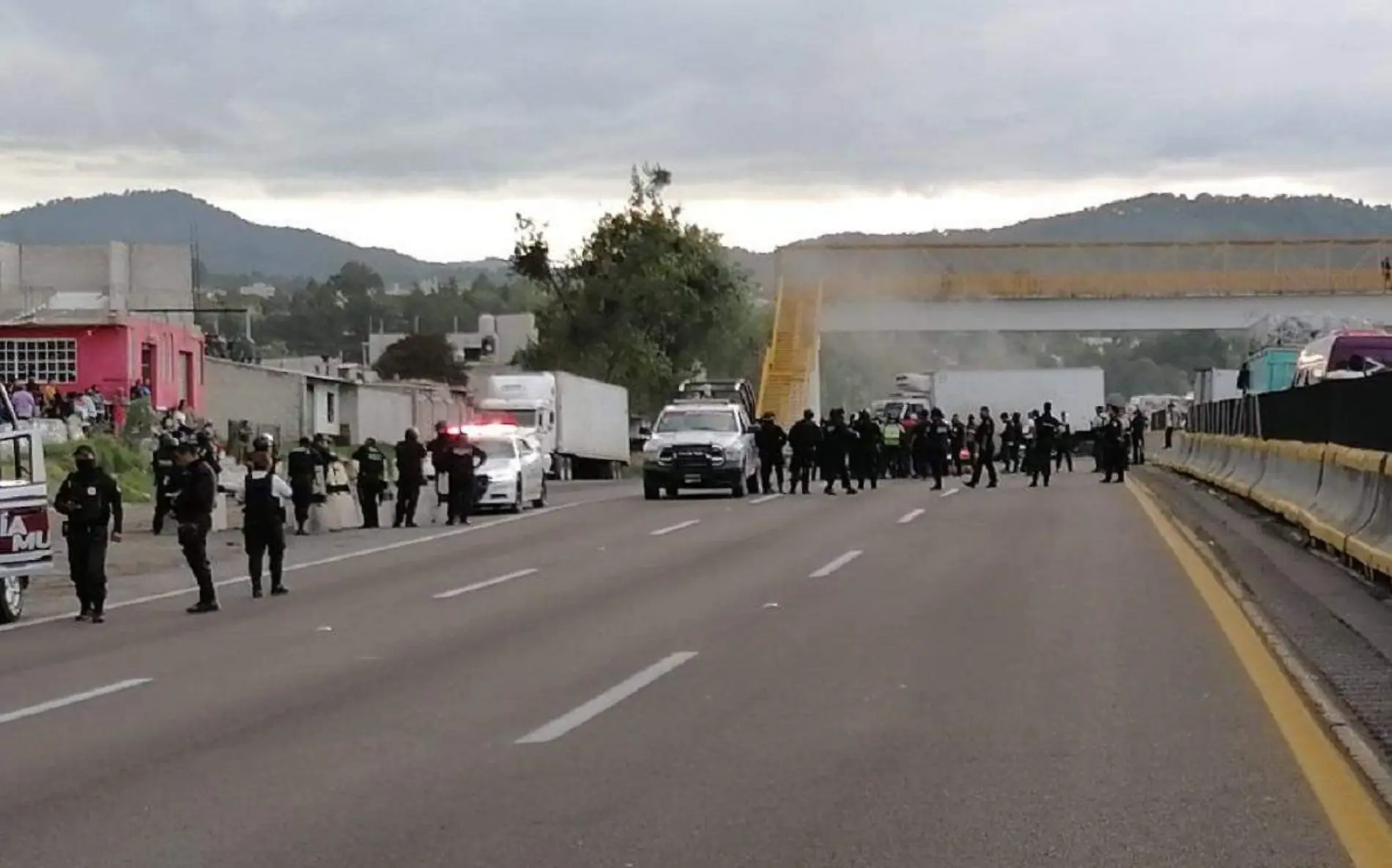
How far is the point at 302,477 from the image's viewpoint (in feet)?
103

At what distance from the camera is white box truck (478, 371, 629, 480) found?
189ft

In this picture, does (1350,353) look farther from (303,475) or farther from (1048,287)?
(1048,287)

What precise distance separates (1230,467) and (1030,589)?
14.9 m

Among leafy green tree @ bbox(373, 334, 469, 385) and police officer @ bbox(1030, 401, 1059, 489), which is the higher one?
leafy green tree @ bbox(373, 334, 469, 385)

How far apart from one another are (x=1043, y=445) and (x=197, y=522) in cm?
2382

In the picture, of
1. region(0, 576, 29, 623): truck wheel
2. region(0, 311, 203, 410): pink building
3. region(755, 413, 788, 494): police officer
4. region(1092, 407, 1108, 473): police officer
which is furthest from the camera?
region(0, 311, 203, 410): pink building

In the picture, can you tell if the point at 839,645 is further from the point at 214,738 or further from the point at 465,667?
the point at 214,738

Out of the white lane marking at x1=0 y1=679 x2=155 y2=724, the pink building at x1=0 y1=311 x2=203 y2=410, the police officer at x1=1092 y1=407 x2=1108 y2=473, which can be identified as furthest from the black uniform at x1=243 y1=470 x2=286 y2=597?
the pink building at x1=0 y1=311 x2=203 y2=410

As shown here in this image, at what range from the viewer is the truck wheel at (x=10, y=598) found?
20.1 m

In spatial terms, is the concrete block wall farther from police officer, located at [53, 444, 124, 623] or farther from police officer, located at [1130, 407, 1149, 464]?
police officer, located at [53, 444, 124, 623]

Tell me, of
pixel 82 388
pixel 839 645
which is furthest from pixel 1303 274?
pixel 839 645

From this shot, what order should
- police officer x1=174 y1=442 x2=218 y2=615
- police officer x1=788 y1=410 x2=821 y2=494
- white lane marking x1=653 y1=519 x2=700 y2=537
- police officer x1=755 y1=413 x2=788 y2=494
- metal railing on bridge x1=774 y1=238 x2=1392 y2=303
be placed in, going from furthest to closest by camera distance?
metal railing on bridge x1=774 y1=238 x2=1392 y2=303 < police officer x1=755 y1=413 x2=788 y2=494 < police officer x1=788 y1=410 x2=821 y2=494 < white lane marking x1=653 y1=519 x2=700 y2=537 < police officer x1=174 y1=442 x2=218 y2=615

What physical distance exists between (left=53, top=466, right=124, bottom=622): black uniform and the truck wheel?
0.62m

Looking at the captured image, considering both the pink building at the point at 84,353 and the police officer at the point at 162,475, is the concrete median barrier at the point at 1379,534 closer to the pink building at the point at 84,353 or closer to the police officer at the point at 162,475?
the police officer at the point at 162,475
